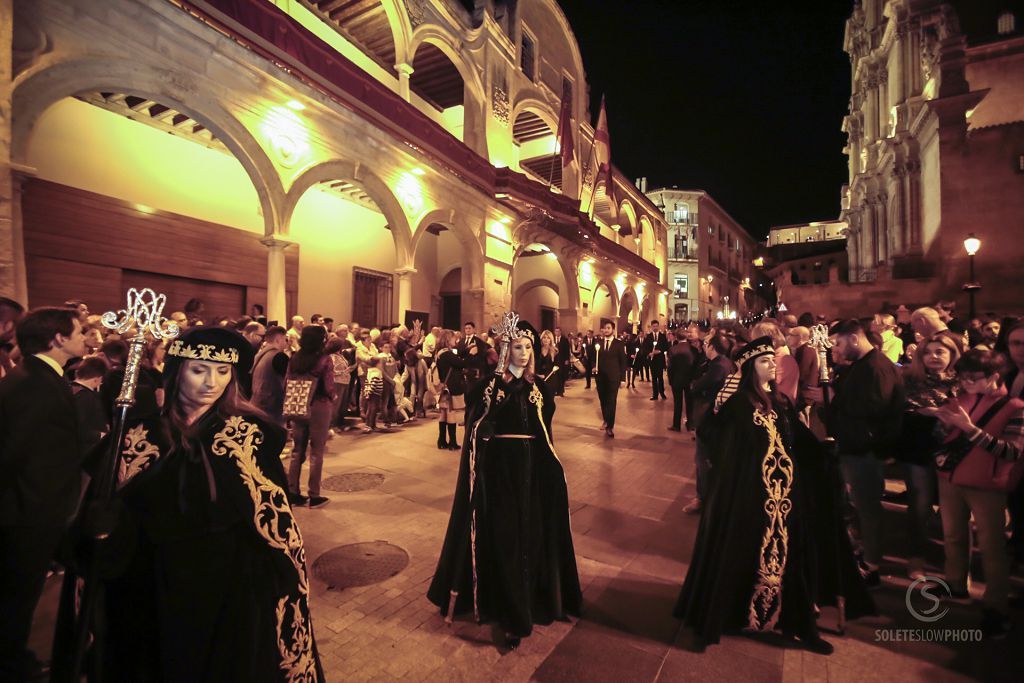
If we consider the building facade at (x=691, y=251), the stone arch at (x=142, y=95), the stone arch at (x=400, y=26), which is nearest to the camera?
the stone arch at (x=142, y=95)

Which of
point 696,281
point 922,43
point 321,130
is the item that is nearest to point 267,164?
point 321,130

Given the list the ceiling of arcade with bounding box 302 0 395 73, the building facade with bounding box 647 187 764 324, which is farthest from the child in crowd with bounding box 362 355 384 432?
the building facade with bounding box 647 187 764 324

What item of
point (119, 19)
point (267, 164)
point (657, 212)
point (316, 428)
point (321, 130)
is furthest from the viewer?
point (657, 212)

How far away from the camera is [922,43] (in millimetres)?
21609

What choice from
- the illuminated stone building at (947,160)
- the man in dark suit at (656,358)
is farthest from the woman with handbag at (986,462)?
the illuminated stone building at (947,160)

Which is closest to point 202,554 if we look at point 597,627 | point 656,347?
point 597,627

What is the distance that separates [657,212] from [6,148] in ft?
109

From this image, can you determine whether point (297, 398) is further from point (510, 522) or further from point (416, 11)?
point (416, 11)

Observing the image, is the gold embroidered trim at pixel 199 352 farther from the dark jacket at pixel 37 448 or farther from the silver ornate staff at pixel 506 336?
the silver ornate staff at pixel 506 336

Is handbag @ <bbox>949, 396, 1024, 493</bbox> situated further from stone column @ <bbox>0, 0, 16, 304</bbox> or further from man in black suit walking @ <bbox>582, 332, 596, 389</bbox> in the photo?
man in black suit walking @ <bbox>582, 332, 596, 389</bbox>

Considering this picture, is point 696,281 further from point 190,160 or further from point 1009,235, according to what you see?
point 190,160

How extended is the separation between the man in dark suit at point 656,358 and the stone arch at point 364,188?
303 inches

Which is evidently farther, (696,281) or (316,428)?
(696,281)

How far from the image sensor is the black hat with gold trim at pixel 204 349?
6.49ft
